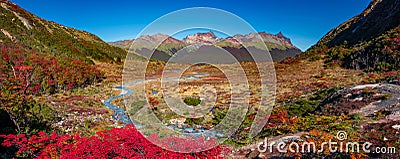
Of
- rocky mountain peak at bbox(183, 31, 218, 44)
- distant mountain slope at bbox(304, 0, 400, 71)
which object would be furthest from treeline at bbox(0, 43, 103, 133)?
distant mountain slope at bbox(304, 0, 400, 71)

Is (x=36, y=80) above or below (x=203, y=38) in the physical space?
below

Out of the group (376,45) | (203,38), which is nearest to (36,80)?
(203,38)

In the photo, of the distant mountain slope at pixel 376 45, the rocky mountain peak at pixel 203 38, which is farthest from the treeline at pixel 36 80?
the distant mountain slope at pixel 376 45

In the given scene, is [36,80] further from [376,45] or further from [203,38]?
[376,45]

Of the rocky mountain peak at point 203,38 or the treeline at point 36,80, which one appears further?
the treeline at point 36,80

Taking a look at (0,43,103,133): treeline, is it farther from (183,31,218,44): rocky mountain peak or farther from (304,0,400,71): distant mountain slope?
(304,0,400,71): distant mountain slope

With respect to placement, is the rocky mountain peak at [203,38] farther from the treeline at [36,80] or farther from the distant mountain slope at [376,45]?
the distant mountain slope at [376,45]

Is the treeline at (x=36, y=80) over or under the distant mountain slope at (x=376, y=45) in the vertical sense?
under

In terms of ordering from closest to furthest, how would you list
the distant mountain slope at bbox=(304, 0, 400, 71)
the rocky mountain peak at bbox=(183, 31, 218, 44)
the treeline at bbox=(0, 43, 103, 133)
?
the rocky mountain peak at bbox=(183, 31, 218, 44)
the treeline at bbox=(0, 43, 103, 133)
the distant mountain slope at bbox=(304, 0, 400, 71)

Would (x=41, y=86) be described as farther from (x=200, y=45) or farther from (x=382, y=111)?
(x=382, y=111)

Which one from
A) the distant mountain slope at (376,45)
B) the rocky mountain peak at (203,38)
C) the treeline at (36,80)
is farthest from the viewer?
the distant mountain slope at (376,45)

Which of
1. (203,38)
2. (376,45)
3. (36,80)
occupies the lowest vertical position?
(36,80)
